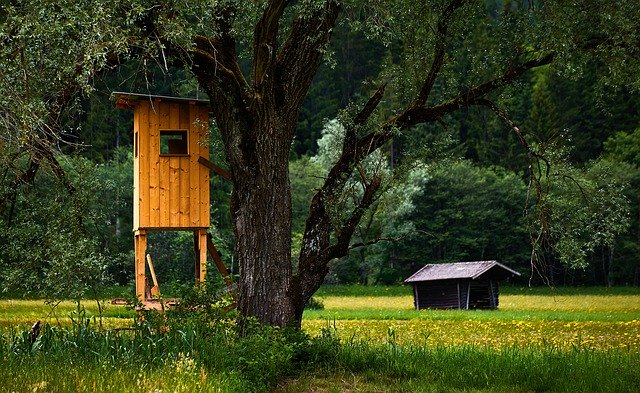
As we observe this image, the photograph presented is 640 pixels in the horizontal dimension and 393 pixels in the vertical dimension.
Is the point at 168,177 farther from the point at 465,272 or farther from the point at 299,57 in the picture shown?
the point at 465,272

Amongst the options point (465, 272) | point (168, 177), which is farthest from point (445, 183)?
point (168, 177)

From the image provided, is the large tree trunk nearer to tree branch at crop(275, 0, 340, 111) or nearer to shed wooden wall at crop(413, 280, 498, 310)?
tree branch at crop(275, 0, 340, 111)

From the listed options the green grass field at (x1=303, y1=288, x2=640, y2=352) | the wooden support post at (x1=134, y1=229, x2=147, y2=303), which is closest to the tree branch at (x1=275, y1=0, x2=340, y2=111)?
the green grass field at (x1=303, y1=288, x2=640, y2=352)

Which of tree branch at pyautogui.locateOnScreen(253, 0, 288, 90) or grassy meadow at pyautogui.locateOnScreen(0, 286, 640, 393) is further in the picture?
tree branch at pyautogui.locateOnScreen(253, 0, 288, 90)

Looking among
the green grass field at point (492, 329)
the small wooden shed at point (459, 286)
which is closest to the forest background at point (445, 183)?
the small wooden shed at point (459, 286)

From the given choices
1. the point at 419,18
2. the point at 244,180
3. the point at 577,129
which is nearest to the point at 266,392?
the point at 244,180

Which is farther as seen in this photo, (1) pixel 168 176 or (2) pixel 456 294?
(2) pixel 456 294

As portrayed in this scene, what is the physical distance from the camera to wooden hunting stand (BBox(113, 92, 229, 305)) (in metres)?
23.9

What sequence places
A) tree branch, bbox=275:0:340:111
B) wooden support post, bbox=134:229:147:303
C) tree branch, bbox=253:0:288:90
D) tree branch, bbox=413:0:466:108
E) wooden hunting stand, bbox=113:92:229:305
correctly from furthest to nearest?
wooden hunting stand, bbox=113:92:229:305
wooden support post, bbox=134:229:147:303
tree branch, bbox=413:0:466:108
tree branch, bbox=275:0:340:111
tree branch, bbox=253:0:288:90

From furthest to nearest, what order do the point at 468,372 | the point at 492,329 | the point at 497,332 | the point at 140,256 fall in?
1. the point at 492,329
2. the point at 497,332
3. the point at 140,256
4. the point at 468,372

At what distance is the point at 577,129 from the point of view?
8319 cm

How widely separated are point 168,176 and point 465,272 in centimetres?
2363

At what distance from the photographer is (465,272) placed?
44.3 m

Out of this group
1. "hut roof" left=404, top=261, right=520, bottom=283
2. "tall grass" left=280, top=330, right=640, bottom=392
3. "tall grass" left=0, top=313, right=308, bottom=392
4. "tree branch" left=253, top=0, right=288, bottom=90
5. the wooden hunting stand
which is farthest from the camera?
"hut roof" left=404, top=261, right=520, bottom=283
